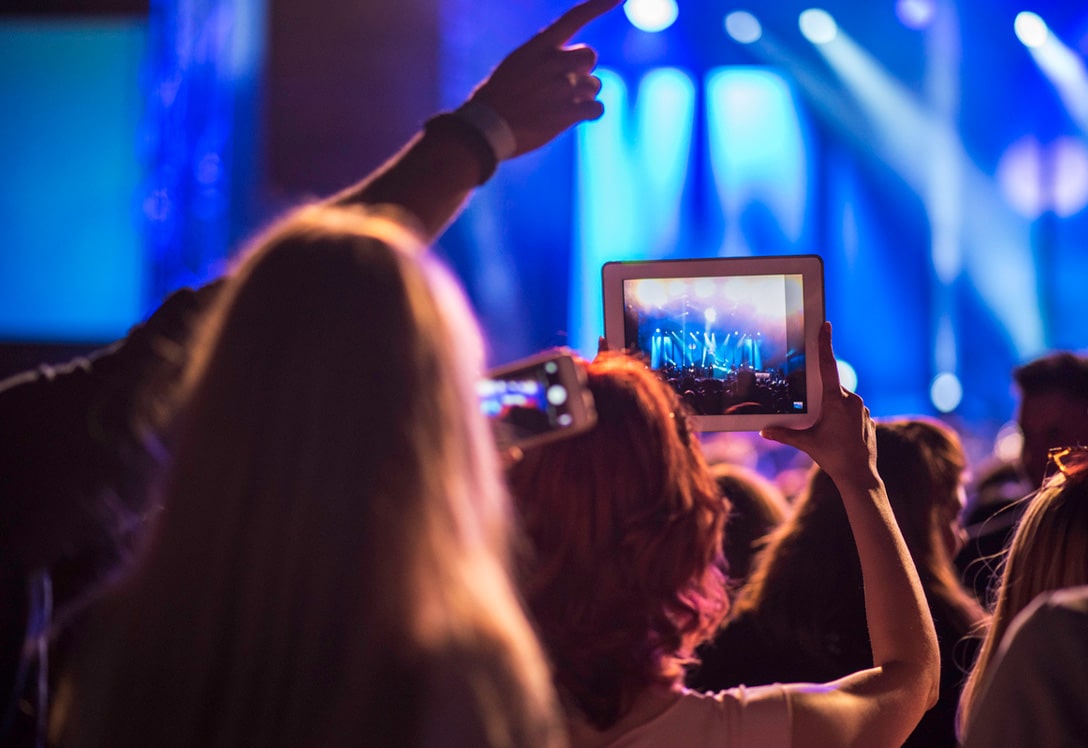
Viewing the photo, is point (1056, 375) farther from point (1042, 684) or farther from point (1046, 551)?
point (1042, 684)

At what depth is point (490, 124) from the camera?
2.96 feet

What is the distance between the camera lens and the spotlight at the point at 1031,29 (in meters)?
7.16

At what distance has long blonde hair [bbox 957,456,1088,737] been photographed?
1030mm

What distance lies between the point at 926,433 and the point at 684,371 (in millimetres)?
918

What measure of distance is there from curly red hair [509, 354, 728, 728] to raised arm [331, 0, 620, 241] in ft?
0.90

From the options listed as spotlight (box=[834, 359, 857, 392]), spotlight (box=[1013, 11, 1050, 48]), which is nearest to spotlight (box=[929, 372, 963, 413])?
spotlight (box=[834, 359, 857, 392])

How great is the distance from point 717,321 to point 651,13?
6467 mm

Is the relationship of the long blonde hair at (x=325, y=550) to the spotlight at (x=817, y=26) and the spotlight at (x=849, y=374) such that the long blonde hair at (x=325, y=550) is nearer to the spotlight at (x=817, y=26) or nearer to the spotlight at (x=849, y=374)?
the spotlight at (x=817, y=26)

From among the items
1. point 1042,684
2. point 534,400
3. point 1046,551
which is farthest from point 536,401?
point 1046,551

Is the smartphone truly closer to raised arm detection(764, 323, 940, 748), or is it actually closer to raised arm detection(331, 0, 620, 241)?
raised arm detection(331, 0, 620, 241)

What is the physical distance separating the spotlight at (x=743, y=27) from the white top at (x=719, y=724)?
7.03 metres

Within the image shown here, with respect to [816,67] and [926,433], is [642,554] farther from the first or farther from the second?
[816,67]

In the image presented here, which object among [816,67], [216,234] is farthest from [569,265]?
[216,234]

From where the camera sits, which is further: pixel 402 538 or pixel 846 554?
pixel 846 554
